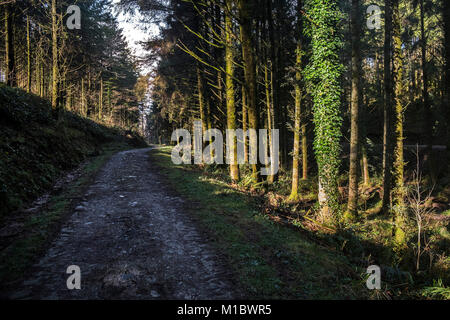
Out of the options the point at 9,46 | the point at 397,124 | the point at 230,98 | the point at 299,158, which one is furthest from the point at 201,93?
the point at 9,46

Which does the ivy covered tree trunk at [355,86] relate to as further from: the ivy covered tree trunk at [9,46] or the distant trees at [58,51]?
the ivy covered tree trunk at [9,46]

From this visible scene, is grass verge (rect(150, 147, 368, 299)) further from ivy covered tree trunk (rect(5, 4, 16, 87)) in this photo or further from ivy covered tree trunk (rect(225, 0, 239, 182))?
ivy covered tree trunk (rect(5, 4, 16, 87))

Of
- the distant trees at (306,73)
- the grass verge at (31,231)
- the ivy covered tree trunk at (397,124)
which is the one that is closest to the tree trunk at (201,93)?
the distant trees at (306,73)

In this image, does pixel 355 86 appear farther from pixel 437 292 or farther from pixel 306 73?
pixel 437 292

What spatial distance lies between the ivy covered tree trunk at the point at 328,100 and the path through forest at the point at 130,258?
20.1 feet

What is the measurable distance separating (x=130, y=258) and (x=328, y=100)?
29.8 feet

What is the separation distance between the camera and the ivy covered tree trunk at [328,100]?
9.82 m

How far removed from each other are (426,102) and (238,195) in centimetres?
1824

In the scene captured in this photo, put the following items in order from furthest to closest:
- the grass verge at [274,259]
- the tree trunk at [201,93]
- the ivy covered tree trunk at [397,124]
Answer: the tree trunk at [201,93] → the ivy covered tree trunk at [397,124] → the grass verge at [274,259]

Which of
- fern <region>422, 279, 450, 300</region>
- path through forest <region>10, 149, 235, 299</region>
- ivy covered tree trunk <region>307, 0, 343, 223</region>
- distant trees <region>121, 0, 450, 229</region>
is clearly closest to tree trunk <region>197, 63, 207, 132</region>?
distant trees <region>121, 0, 450, 229</region>
